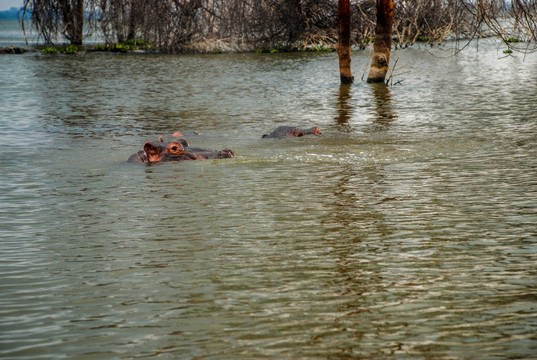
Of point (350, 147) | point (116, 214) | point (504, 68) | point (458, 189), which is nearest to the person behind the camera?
point (116, 214)

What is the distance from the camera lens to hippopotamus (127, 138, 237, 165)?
9773mm

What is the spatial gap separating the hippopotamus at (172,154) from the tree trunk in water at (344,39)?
37.7 ft

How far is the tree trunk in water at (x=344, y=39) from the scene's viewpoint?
20.4 meters

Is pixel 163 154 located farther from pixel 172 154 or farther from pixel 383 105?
pixel 383 105

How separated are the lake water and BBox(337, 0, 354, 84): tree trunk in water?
680 centimetres

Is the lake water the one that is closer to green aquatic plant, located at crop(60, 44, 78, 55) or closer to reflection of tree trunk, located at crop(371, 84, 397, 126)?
reflection of tree trunk, located at crop(371, 84, 397, 126)

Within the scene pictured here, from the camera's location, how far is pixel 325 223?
647cm

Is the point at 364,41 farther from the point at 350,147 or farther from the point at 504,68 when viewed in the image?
the point at 350,147

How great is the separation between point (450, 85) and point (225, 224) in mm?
16249

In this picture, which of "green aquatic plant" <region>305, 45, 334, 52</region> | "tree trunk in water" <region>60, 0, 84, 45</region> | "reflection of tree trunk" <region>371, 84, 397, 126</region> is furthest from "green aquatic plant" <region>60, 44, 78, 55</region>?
"reflection of tree trunk" <region>371, 84, 397, 126</region>

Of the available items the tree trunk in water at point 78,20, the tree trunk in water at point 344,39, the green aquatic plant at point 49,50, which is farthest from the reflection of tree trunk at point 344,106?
the green aquatic plant at point 49,50

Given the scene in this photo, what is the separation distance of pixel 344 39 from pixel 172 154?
1217 centimetres

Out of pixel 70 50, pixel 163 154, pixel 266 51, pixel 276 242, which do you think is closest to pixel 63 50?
pixel 70 50

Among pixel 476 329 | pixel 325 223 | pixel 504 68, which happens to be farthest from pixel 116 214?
pixel 504 68
